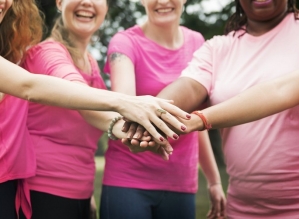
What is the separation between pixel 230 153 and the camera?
319 centimetres

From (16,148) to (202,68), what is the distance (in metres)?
1.08

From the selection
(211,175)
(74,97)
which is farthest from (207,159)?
(74,97)

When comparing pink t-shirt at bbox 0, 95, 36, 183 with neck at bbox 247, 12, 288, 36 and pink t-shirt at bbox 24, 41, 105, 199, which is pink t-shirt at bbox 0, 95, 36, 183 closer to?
pink t-shirt at bbox 24, 41, 105, 199

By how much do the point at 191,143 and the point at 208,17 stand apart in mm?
9993

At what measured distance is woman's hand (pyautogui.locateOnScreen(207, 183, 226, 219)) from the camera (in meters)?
3.87

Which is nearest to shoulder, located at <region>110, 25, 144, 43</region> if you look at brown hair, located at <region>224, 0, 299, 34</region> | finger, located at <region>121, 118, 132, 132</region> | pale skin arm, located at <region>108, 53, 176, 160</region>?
pale skin arm, located at <region>108, 53, 176, 160</region>

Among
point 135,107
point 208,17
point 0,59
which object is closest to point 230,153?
point 135,107

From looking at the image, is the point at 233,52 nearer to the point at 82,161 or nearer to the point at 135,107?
the point at 135,107

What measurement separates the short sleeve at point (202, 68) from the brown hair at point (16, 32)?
0.90 m

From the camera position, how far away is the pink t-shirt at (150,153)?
3.51m

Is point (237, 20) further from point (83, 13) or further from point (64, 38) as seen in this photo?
point (64, 38)

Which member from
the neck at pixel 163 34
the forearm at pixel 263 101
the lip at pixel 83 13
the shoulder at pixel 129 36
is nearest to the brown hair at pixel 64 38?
the lip at pixel 83 13

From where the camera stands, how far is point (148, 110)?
2.93 metres

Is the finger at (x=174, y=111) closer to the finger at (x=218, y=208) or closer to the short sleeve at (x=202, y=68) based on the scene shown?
the short sleeve at (x=202, y=68)
